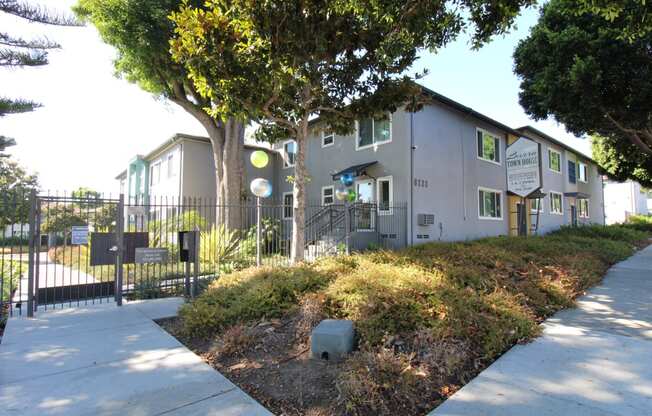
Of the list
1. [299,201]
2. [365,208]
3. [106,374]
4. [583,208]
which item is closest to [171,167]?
[365,208]

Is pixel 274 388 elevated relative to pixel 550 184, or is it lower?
lower

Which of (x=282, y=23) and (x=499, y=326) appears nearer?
(x=499, y=326)

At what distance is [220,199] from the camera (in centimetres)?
1483

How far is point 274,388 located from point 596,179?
111 feet

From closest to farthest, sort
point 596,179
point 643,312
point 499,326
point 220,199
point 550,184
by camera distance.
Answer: point 499,326
point 643,312
point 220,199
point 550,184
point 596,179

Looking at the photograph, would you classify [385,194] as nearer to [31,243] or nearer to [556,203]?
[31,243]

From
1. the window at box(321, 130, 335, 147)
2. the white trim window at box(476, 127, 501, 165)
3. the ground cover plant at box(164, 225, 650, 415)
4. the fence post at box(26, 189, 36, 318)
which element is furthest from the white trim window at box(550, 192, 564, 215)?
the fence post at box(26, 189, 36, 318)

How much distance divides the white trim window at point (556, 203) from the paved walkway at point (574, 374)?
18.8m

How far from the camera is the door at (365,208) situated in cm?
1353

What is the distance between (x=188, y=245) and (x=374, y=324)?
15.3 feet

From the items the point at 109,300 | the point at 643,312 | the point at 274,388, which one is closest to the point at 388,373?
the point at 274,388

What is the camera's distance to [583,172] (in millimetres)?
27250

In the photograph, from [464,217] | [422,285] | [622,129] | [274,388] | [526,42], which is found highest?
[526,42]

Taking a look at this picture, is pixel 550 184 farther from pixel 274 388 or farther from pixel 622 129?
pixel 274 388
